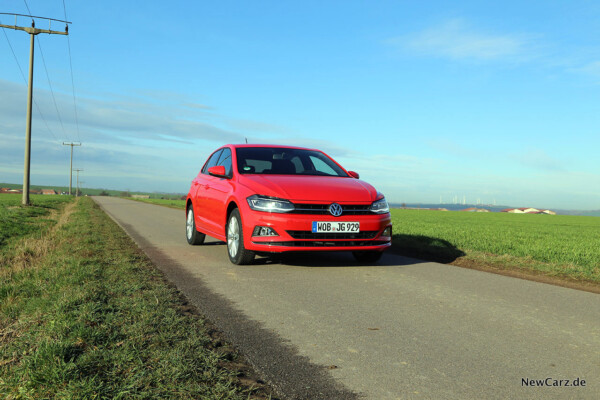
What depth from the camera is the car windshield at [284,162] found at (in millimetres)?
7680

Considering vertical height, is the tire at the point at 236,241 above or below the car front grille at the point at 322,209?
below

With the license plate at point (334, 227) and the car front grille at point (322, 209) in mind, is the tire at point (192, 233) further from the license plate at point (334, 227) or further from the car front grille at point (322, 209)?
the license plate at point (334, 227)

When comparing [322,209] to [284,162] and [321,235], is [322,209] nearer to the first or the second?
[321,235]

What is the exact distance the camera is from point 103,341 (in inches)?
127

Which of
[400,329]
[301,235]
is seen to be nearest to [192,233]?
[301,235]

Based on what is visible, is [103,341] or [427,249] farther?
[427,249]

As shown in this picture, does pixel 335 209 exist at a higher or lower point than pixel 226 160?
lower

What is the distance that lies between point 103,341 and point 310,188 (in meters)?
3.88

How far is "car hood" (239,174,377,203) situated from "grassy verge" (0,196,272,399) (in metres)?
1.82

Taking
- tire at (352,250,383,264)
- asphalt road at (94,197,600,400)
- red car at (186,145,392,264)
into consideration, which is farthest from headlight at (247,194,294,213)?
tire at (352,250,383,264)

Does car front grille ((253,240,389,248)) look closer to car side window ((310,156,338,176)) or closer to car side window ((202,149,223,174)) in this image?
→ car side window ((310,156,338,176))

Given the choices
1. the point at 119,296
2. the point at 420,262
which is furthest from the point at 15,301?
the point at 420,262

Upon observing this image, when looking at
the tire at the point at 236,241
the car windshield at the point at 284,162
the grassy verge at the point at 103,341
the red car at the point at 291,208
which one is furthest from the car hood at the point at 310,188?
the grassy verge at the point at 103,341

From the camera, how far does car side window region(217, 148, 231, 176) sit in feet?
26.1
